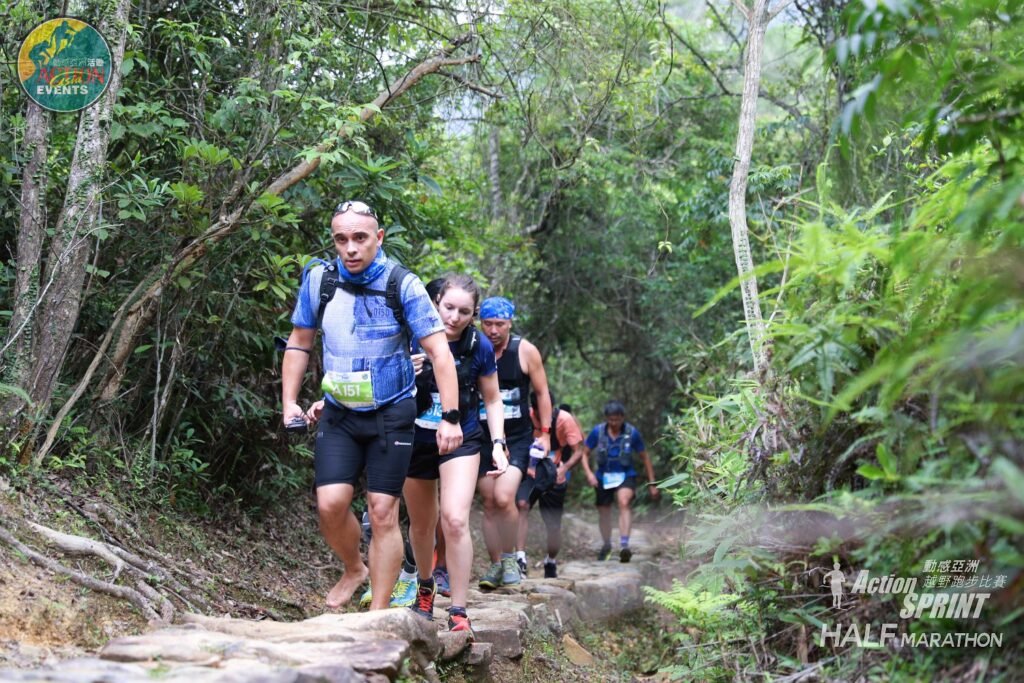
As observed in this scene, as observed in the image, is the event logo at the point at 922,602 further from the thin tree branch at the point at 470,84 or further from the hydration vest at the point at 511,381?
the thin tree branch at the point at 470,84

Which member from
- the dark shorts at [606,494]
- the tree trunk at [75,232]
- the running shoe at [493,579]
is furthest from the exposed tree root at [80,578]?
the dark shorts at [606,494]

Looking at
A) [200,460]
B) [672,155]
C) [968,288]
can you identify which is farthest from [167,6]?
[672,155]

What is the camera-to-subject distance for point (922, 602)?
355 cm

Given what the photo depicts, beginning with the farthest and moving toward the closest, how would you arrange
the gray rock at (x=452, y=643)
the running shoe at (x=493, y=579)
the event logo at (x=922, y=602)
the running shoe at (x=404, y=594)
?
1. the running shoe at (x=493, y=579)
2. the running shoe at (x=404, y=594)
3. the gray rock at (x=452, y=643)
4. the event logo at (x=922, y=602)

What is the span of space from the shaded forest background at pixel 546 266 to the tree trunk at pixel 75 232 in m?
0.02

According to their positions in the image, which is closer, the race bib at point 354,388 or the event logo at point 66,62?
the race bib at point 354,388

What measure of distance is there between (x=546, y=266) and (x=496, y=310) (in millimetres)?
7837

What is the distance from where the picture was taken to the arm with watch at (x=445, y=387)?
5102mm

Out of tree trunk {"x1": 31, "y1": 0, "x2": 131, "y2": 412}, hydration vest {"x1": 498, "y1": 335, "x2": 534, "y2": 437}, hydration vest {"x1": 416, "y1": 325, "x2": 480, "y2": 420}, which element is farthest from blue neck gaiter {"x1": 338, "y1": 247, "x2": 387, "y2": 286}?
hydration vest {"x1": 498, "y1": 335, "x2": 534, "y2": 437}

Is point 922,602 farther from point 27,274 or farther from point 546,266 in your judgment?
point 546,266

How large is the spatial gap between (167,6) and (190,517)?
158 inches

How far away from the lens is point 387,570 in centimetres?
516

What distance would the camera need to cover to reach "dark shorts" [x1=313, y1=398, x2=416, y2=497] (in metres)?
5.04

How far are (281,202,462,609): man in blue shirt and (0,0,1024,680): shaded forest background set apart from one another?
1488 mm
